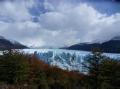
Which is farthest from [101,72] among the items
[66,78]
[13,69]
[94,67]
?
[13,69]

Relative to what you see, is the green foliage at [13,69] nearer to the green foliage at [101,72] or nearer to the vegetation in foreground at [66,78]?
the vegetation in foreground at [66,78]

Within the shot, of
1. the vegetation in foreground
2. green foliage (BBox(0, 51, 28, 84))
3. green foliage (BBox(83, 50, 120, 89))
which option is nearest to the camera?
green foliage (BBox(83, 50, 120, 89))

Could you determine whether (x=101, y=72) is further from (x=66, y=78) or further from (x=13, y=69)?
(x=13, y=69)

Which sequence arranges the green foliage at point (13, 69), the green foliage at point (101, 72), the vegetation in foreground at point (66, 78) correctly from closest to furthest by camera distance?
1. the green foliage at point (101, 72)
2. the vegetation in foreground at point (66, 78)
3. the green foliage at point (13, 69)

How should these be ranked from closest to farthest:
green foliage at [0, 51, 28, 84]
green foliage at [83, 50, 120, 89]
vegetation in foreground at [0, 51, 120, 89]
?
green foliage at [83, 50, 120, 89], vegetation in foreground at [0, 51, 120, 89], green foliage at [0, 51, 28, 84]

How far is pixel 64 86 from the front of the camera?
94.7ft

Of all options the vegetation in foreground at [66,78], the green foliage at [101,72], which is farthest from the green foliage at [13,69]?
the green foliage at [101,72]

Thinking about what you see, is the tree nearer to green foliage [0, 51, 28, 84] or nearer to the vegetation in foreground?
the vegetation in foreground

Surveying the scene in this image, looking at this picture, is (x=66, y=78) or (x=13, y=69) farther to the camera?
(x=66, y=78)

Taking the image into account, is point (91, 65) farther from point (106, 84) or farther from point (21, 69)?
point (21, 69)

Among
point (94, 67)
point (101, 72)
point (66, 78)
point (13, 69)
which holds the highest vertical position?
point (94, 67)

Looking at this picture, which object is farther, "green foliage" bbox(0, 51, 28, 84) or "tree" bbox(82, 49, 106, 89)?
"green foliage" bbox(0, 51, 28, 84)

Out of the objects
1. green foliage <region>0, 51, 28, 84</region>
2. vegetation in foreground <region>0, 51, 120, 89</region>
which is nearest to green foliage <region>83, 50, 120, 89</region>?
vegetation in foreground <region>0, 51, 120, 89</region>

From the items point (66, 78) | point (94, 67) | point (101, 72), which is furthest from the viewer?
point (66, 78)
